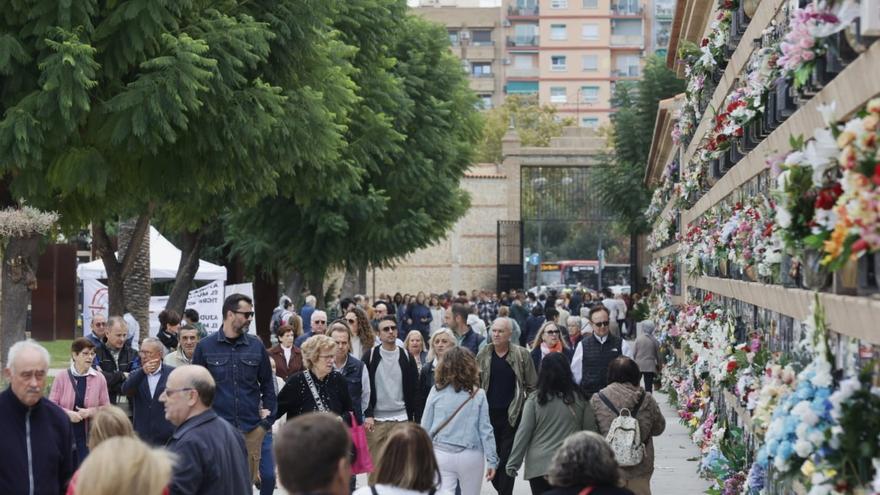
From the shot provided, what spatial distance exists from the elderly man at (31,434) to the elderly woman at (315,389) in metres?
3.63

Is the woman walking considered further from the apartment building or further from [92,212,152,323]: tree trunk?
the apartment building

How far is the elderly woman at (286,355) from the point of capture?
16.4 meters

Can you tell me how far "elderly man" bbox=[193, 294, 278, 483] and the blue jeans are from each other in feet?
3.10

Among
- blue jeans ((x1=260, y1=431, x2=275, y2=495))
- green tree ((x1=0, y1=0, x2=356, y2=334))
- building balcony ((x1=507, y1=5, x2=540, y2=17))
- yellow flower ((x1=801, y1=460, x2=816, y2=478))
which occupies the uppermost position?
building balcony ((x1=507, y1=5, x2=540, y2=17))

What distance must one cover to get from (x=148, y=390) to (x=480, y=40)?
111 m

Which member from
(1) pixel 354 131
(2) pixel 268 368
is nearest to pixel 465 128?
(1) pixel 354 131

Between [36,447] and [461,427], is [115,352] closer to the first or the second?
[461,427]

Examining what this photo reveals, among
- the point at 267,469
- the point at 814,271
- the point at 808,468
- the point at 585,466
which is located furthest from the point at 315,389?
the point at 808,468

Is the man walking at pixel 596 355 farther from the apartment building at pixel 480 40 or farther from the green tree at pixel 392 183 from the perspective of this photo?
the apartment building at pixel 480 40

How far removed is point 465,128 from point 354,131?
1161 centimetres

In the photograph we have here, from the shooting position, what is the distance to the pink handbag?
12.2 m

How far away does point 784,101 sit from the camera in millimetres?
10125

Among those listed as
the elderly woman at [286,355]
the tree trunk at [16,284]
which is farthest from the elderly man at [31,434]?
the tree trunk at [16,284]

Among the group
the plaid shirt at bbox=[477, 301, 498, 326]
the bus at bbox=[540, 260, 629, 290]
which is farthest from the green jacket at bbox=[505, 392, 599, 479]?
the bus at bbox=[540, 260, 629, 290]
